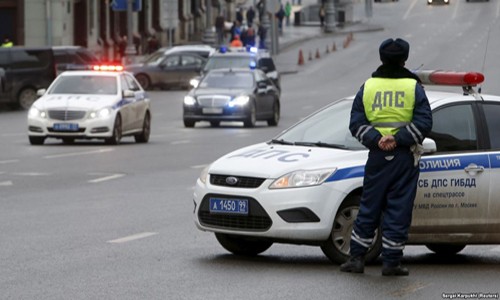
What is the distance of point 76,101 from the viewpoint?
99.5 feet

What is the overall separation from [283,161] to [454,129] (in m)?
1.46

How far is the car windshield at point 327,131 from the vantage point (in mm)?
12734

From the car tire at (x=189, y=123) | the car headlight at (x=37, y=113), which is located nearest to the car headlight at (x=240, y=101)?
the car tire at (x=189, y=123)

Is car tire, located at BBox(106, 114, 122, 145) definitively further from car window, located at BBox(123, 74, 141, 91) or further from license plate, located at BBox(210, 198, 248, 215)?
license plate, located at BBox(210, 198, 248, 215)

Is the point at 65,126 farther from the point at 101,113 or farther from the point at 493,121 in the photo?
the point at 493,121

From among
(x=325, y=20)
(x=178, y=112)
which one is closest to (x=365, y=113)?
(x=178, y=112)

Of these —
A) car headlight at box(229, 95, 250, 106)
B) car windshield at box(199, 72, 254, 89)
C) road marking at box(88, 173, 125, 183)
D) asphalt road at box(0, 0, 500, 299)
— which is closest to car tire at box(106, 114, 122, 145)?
asphalt road at box(0, 0, 500, 299)

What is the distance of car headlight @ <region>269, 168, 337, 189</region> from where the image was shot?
12133 millimetres

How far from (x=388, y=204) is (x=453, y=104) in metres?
1.51

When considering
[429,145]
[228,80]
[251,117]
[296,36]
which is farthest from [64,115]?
[296,36]

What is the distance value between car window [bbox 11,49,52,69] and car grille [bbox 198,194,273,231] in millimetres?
34853

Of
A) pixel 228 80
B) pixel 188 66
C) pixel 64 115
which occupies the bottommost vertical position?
pixel 188 66

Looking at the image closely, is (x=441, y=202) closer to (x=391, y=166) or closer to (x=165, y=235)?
(x=391, y=166)

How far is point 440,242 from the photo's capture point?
12.4 m
